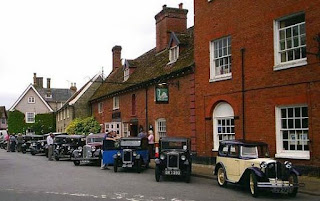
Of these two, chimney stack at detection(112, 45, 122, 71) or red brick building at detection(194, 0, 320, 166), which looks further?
chimney stack at detection(112, 45, 122, 71)

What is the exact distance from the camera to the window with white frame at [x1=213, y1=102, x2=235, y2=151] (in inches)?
723

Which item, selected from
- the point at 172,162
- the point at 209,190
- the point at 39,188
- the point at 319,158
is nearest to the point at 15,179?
the point at 39,188

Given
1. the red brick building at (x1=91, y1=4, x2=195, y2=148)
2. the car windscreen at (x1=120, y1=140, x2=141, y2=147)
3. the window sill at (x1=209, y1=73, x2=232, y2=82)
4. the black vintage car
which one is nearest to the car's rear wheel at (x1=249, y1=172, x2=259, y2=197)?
the black vintage car

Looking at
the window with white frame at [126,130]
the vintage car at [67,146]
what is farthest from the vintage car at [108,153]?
the window with white frame at [126,130]

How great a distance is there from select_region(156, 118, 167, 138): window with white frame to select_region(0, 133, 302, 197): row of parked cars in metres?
3.78

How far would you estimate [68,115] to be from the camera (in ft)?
149

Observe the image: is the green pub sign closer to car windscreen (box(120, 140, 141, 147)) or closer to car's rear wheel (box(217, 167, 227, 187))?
car windscreen (box(120, 140, 141, 147))

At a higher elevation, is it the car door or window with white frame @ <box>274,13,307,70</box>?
window with white frame @ <box>274,13,307,70</box>

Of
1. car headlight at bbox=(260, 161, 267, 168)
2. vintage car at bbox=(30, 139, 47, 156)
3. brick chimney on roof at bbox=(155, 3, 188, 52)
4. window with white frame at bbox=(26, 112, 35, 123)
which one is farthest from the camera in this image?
window with white frame at bbox=(26, 112, 35, 123)

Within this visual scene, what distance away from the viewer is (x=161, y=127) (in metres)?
24.9

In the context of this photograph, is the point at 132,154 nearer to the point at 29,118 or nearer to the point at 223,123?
the point at 223,123

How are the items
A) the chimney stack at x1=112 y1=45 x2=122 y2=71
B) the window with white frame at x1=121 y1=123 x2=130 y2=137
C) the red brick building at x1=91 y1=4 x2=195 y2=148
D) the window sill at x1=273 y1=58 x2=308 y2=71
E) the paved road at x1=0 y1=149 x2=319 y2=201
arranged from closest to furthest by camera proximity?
the paved road at x1=0 y1=149 x2=319 y2=201 → the window sill at x1=273 y1=58 x2=308 y2=71 → the red brick building at x1=91 y1=4 x2=195 y2=148 → the window with white frame at x1=121 y1=123 x2=130 y2=137 → the chimney stack at x1=112 y1=45 x2=122 y2=71

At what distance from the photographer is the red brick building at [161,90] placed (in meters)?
21.5

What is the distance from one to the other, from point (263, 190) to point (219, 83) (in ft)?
24.3
